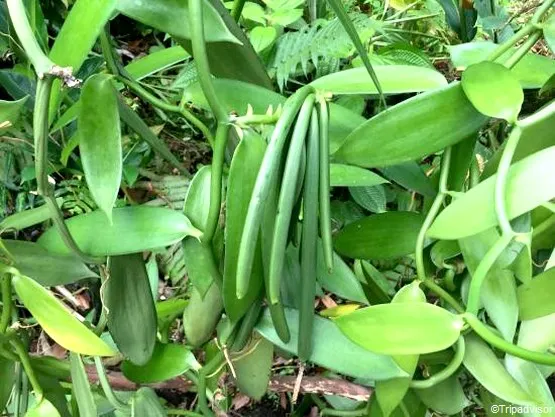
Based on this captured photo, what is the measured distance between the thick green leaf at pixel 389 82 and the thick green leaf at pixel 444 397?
264 mm

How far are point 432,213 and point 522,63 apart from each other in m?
0.19

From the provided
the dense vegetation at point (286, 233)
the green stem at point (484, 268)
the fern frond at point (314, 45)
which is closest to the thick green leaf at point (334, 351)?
the dense vegetation at point (286, 233)

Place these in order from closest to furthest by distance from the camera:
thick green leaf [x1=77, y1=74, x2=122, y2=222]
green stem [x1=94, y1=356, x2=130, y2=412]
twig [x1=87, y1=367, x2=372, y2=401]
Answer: thick green leaf [x1=77, y1=74, x2=122, y2=222], green stem [x1=94, y1=356, x2=130, y2=412], twig [x1=87, y1=367, x2=372, y2=401]

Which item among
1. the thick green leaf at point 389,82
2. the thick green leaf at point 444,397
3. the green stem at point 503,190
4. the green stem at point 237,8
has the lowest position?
the thick green leaf at point 444,397

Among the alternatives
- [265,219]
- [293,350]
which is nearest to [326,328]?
[293,350]

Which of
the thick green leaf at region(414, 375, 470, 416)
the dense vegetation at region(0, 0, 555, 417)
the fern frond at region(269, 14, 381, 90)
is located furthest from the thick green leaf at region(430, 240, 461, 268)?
the fern frond at region(269, 14, 381, 90)

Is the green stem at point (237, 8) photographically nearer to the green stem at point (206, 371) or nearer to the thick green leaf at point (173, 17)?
the thick green leaf at point (173, 17)

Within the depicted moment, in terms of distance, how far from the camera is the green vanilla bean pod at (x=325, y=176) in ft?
1.39

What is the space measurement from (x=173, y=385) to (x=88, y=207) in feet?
1.19

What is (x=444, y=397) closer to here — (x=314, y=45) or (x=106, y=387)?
(x=106, y=387)

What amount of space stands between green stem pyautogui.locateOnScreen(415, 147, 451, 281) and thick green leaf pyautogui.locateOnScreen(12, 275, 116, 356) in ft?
0.81

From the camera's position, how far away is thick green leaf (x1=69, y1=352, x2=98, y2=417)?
20.2 inches

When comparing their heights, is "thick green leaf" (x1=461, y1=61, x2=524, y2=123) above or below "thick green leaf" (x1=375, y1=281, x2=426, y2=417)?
above

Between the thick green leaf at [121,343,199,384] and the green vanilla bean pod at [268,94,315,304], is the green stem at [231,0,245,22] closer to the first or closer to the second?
the green vanilla bean pod at [268,94,315,304]
